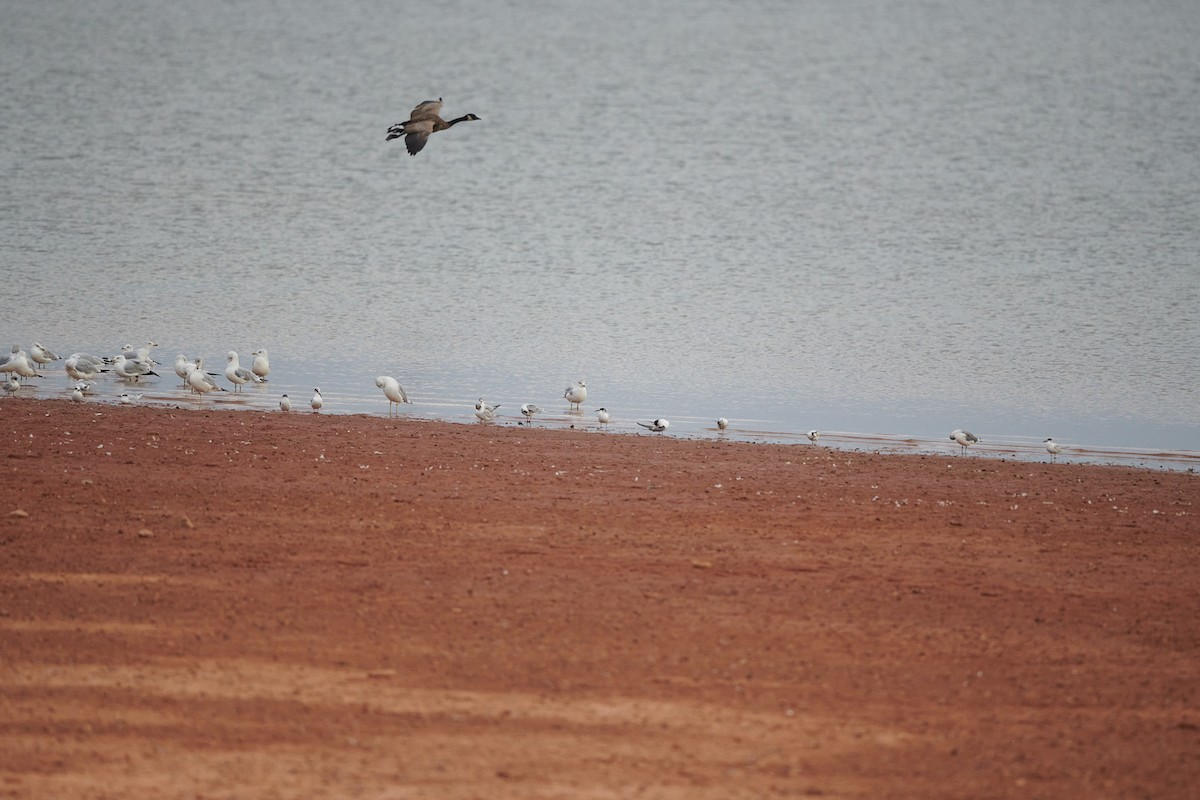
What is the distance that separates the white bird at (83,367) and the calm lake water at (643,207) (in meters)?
0.51

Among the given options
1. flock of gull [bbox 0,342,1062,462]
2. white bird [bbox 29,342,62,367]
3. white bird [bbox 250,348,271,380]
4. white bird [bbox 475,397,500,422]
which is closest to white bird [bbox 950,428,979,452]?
flock of gull [bbox 0,342,1062,462]

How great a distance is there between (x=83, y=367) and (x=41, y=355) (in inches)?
52.9

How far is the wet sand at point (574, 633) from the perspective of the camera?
5379mm

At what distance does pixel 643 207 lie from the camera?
42.1 meters

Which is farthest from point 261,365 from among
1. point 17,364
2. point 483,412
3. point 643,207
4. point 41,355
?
point 643,207

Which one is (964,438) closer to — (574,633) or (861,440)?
(861,440)

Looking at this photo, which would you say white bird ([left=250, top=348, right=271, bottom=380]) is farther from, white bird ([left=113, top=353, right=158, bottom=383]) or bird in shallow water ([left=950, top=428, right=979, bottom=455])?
bird in shallow water ([left=950, top=428, right=979, bottom=455])

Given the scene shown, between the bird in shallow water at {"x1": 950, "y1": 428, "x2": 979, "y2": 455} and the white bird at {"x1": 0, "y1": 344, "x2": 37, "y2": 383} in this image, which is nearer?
the bird in shallow water at {"x1": 950, "y1": 428, "x2": 979, "y2": 455}

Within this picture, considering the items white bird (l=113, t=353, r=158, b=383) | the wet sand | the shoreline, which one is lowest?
the wet sand

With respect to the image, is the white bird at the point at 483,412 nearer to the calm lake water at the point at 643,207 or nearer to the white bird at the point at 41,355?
the calm lake water at the point at 643,207

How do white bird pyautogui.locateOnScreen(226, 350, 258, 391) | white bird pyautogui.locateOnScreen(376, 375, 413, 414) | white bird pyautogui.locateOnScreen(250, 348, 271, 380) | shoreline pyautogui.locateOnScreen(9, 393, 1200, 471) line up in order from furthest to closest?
white bird pyautogui.locateOnScreen(250, 348, 271, 380) < white bird pyautogui.locateOnScreen(226, 350, 258, 391) < white bird pyautogui.locateOnScreen(376, 375, 413, 414) < shoreline pyautogui.locateOnScreen(9, 393, 1200, 471)

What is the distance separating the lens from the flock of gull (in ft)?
51.6

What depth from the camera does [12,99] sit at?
56812 mm

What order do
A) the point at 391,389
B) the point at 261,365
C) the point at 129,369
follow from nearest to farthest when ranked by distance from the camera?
the point at 391,389 < the point at 129,369 < the point at 261,365
